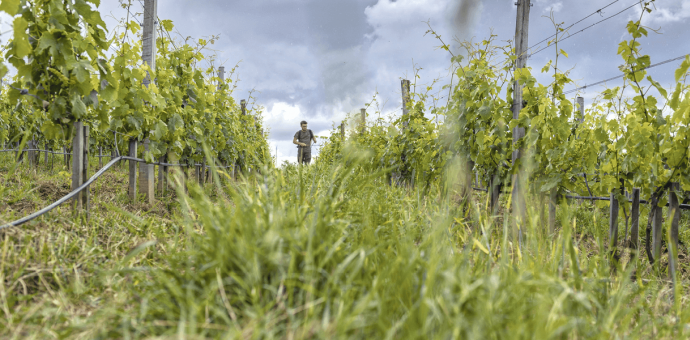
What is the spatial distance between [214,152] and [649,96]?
5042 mm

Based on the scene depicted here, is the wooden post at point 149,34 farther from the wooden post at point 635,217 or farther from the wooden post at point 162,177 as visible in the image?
the wooden post at point 635,217

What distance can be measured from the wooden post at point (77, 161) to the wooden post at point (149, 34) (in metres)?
1.76

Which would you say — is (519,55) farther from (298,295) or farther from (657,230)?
(298,295)

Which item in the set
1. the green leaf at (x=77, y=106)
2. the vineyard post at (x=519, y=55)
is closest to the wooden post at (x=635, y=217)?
the vineyard post at (x=519, y=55)

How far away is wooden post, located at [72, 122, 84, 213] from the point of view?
2508 mm

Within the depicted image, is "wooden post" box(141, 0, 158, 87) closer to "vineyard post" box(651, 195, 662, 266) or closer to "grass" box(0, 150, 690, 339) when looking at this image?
Answer: "grass" box(0, 150, 690, 339)

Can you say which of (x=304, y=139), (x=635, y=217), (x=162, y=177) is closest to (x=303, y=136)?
(x=304, y=139)

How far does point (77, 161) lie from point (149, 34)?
2205mm

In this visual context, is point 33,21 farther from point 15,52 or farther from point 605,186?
point 605,186

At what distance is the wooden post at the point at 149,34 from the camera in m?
4.09

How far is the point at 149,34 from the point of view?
4.14 m

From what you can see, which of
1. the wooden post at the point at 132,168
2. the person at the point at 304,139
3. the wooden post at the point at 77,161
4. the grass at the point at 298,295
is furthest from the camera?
the person at the point at 304,139

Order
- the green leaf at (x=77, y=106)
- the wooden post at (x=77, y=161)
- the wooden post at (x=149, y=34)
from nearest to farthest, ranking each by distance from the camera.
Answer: the green leaf at (x=77, y=106), the wooden post at (x=77, y=161), the wooden post at (x=149, y=34)

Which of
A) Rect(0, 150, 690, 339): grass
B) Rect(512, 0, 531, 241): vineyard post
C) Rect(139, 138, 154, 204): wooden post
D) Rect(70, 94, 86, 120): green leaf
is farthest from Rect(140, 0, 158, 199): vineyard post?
Rect(512, 0, 531, 241): vineyard post
